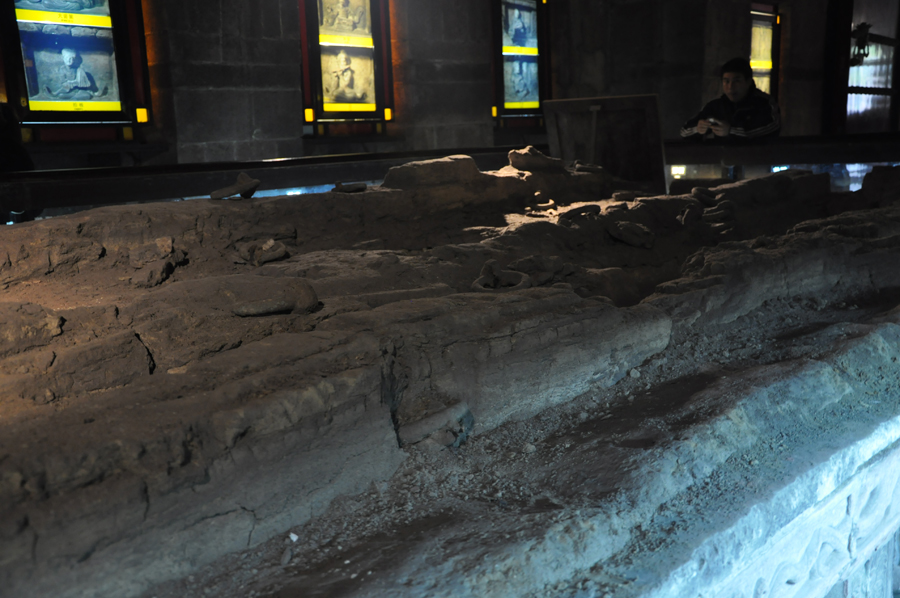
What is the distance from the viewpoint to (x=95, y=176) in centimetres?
434

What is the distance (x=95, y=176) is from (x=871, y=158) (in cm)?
677

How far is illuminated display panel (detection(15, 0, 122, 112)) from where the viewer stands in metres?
5.92

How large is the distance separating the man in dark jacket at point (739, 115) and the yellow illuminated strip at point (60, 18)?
5.87m

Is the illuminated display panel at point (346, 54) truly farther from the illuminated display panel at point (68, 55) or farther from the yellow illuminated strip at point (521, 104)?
the yellow illuminated strip at point (521, 104)

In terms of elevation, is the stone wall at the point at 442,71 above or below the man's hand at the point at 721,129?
above

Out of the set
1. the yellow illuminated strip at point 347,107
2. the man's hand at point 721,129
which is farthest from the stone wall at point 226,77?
the man's hand at point 721,129

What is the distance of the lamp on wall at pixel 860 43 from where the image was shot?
41.5ft

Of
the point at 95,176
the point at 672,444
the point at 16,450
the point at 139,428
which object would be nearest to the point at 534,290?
the point at 672,444

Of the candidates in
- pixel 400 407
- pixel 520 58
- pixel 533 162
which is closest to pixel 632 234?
pixel 533 162

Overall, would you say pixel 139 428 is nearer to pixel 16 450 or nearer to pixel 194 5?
pixel 16 450

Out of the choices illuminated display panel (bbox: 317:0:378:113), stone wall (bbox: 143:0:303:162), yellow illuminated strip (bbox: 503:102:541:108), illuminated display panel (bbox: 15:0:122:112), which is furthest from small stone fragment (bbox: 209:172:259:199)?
yellow illuminated strip (bbox: 503:102:541:108)

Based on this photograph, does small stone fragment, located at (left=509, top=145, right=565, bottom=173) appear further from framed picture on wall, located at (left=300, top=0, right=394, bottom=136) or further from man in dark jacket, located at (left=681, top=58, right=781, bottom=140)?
framed picture on wall, located at (left=300, top=0, right=394, bottom=136)

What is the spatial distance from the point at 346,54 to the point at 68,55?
9.93ft

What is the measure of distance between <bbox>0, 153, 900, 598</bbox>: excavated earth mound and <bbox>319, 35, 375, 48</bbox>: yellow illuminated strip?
14.9ft
